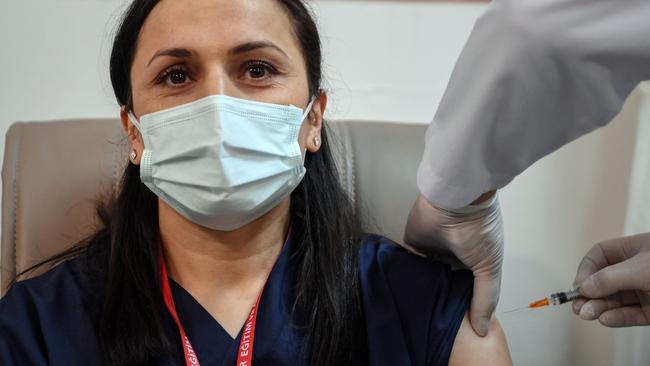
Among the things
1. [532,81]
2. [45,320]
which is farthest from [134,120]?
[532,81]

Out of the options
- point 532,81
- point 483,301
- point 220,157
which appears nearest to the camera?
point 532,81

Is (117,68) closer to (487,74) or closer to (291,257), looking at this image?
(291,257)

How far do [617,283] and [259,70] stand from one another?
0.78 metres

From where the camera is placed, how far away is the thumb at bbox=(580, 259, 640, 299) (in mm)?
1101

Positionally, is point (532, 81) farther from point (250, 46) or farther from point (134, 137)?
point (134, 137)

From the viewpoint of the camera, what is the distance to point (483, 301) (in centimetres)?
117

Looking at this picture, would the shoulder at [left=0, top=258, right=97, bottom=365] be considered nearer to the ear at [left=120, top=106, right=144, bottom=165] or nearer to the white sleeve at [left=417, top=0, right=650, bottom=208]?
the ear at [left=120, top=106, right=144, bottom=165]

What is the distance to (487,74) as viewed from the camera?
2.83ft

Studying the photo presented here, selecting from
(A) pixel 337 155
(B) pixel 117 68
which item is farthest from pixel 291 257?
(B) pixel 117 68

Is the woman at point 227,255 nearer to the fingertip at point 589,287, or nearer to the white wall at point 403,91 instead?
the fingertip at point 589,287

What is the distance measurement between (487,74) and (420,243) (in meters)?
0.52

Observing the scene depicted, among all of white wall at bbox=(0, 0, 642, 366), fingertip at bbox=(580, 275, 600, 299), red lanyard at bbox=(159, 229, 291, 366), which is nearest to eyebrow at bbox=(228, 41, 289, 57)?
red lanyard at bbox=(159, 229, 291, 366)

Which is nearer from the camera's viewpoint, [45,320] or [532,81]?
[532,81]

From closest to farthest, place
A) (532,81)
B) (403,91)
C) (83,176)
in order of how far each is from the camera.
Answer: (532,81) → (83,176) → (403,91)
